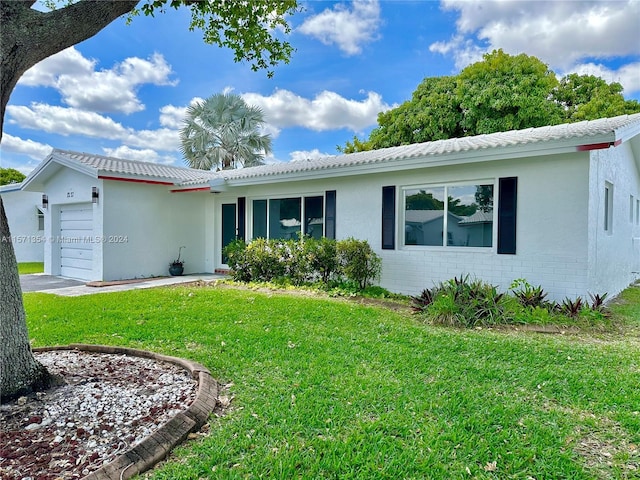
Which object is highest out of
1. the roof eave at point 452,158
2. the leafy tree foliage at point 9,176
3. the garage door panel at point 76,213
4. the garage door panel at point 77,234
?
the leafy tree foliage at point 9,176

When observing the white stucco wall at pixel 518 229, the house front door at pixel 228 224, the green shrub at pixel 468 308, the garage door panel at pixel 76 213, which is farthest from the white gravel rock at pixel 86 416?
the garage door panel at pixel 76 213

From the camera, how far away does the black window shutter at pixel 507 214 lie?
739cm

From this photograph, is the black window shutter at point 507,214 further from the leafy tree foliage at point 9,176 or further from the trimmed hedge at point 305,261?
the leafy tree foliage at point 9,176

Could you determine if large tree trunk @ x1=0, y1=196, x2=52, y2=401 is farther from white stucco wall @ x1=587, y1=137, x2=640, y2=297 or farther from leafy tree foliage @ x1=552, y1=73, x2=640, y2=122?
leafy tree foliage @ x1=552, y1=73, x2=640, y2=122

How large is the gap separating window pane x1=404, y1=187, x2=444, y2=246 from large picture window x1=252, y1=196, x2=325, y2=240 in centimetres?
252

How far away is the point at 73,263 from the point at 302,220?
312 inches

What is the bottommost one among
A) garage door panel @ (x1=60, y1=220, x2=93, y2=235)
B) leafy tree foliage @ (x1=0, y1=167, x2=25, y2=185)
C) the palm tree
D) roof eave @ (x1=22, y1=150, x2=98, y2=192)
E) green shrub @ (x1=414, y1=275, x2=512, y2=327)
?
green shrub @ (x1=414, y1=275, x2=512, y2=327)

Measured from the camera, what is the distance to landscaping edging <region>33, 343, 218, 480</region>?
2365 millimetres

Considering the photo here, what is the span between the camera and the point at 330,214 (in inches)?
400

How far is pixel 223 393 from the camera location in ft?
11.6

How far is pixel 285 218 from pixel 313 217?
1061mm

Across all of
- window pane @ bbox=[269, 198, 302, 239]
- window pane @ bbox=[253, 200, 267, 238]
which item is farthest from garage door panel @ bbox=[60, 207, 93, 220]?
window pane @ bbox=[269, 198, 302, 239]

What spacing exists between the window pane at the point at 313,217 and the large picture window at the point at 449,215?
2568 millimetres

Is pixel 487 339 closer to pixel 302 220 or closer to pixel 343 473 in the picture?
pixel 343 473
